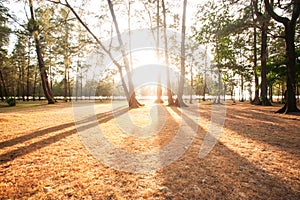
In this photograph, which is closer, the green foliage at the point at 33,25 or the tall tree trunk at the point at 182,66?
the green foliage at the point at 33,25

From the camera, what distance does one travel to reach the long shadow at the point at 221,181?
2.44m

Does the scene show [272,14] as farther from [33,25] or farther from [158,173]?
[33,25]

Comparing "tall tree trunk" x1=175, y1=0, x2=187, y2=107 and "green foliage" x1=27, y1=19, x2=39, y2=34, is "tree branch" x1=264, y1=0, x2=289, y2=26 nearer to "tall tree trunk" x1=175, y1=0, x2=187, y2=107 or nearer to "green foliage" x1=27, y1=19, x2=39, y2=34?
"tall tree trunk" x1=175, y1=0, x2=187, y2=107

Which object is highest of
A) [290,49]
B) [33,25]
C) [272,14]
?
[272,14]

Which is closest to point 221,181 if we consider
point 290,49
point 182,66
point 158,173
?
point 158,173

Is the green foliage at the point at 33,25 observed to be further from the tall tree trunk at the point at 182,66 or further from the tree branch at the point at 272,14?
the tree branch at the point at 272,14

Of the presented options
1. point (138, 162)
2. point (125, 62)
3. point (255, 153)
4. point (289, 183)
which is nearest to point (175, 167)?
point (138, 162)

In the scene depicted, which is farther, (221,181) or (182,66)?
(182,66)

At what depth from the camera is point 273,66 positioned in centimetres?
1380

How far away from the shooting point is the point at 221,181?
2.80 meters

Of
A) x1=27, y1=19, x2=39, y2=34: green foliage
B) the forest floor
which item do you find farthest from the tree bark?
x1=27, y1=19, x2=39, y2=34: green foliage

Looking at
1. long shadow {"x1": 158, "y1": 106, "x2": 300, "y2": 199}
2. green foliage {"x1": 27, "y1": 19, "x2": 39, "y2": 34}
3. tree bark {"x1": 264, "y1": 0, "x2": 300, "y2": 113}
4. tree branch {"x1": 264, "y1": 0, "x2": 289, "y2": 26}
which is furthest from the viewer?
green foliage {"x1": 27, "y1": 19, "x2": 39, "y2": 34}

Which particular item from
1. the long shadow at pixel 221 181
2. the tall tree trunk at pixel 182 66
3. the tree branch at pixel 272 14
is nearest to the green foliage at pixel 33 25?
the tall tree trunk at pixel 182 66

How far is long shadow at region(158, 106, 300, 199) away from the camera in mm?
2439
